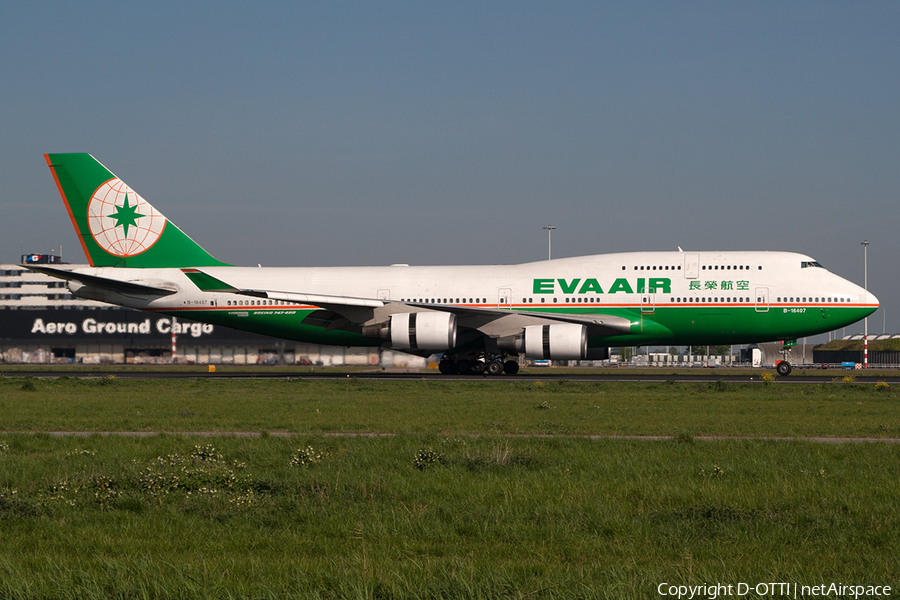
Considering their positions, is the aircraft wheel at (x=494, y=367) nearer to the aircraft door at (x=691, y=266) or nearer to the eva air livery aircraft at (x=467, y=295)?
the eva air livery aircraft at (x=467, y=295)

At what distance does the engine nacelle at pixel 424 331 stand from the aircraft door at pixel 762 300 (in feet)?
44.2

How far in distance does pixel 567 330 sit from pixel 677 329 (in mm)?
5235

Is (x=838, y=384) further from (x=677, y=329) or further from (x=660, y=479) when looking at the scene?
(x=660, y=479)

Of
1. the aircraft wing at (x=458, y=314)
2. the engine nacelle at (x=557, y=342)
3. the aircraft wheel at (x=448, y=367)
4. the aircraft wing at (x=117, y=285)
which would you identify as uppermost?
the aircraft wing at (x=117, y=285)

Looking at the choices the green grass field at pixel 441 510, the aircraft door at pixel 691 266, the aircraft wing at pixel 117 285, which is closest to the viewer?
the green grass field at pixel 441 510

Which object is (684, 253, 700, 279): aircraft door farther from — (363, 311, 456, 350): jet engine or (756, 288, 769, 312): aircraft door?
(363, 311, 456, 350): jet engine

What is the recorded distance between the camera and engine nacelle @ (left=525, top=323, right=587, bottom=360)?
35.4 meters

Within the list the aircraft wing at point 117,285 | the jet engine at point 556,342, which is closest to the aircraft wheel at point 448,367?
the jet engine at point 556,342

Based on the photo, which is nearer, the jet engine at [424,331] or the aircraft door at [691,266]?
the jet engine at [424,331]

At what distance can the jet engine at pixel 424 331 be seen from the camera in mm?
36469

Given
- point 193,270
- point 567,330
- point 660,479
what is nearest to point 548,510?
point 660,479

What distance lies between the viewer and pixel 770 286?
120 ft

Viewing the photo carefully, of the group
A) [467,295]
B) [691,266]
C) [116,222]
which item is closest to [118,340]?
[116,222]

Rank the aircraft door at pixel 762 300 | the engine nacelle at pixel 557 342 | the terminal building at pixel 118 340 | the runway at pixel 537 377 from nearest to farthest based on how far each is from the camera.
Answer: the engine nacelle at pixel 557 342 → the runway at pixel 537 377 → the aircraft door at pixel 762 300 → the terminal building at pixel 118 340
